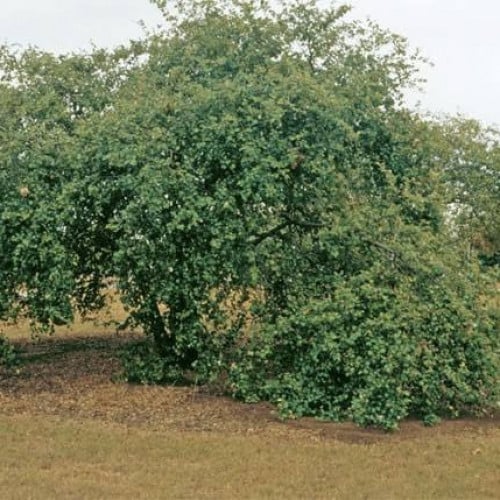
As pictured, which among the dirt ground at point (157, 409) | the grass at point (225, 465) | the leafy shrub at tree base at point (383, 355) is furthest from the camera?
the leafy shrub at tree base at point (383, 355)

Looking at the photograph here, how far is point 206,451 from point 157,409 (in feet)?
7.07

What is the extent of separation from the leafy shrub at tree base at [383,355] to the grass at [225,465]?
28.8 inches

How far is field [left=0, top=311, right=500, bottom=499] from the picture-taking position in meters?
8.00

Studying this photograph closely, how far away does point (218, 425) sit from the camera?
10.5 meters

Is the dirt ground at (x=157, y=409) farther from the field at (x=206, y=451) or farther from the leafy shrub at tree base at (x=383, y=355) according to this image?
the leafy shrub at tree base at (x=383, y=355)

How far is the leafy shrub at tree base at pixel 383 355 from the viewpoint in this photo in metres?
10.6

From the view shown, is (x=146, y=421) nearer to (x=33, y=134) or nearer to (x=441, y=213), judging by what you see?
(x=33, y=134)

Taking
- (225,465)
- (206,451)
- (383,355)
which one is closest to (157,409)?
(206,451)

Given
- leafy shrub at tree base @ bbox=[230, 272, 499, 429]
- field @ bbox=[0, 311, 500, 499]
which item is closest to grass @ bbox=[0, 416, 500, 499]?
field @ bbox=[0, 311, 500, 499]

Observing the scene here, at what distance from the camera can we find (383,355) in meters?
10.6

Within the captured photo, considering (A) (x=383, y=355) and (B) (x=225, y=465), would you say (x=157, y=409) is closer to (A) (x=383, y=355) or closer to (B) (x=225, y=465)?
(A) (x=383, y=355)

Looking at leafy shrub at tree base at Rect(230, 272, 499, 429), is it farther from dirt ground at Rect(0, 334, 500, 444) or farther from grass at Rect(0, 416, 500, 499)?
grass at Rect(0, 416, 500, 499)

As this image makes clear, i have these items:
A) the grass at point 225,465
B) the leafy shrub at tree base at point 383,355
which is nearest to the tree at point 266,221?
the leafy shrub at tree base at point 383,355

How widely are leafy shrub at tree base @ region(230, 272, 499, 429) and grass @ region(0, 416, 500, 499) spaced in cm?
73
